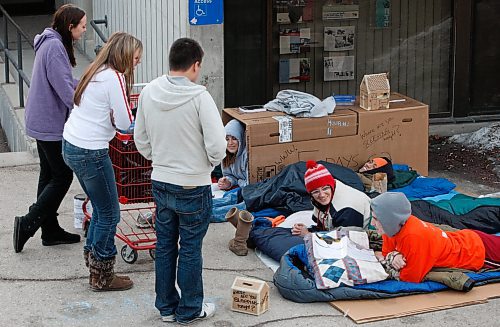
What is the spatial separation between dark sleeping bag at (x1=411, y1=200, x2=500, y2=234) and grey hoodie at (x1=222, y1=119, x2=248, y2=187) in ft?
5.17

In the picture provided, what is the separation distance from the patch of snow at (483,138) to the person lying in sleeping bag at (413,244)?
4.05 metres

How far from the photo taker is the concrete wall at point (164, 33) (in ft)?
30.2

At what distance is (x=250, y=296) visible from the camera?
5.93m

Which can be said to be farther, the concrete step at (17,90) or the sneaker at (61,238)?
the concrete step at (17,90)

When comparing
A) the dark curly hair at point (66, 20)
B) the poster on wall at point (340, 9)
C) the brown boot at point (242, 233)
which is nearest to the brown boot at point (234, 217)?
the brown boot at point (242, 233)

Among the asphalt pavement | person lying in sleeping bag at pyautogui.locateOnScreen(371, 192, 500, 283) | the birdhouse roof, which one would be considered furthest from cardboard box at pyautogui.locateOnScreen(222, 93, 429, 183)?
person lying in sleeping bag at pyautogui.locateOnScreen(371, 192, 500, 283)

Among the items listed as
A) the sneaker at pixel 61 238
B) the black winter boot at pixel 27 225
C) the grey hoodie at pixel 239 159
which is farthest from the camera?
the grey hoodie at pixel 239 159

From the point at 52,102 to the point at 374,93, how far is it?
3.21m

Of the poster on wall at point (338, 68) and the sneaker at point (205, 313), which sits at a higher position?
the poster on wall at point (338, 68)

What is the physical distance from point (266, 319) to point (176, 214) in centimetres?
91

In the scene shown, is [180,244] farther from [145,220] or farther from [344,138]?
[344,138]

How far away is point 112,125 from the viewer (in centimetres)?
605

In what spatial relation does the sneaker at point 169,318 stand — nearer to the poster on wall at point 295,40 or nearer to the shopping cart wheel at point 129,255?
the shopping cart wheel at point 129,255

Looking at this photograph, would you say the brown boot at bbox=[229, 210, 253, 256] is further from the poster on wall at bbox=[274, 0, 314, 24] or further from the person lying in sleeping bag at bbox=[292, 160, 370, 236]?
the poster on wall at bbox=[274, 0, 314, 24]
